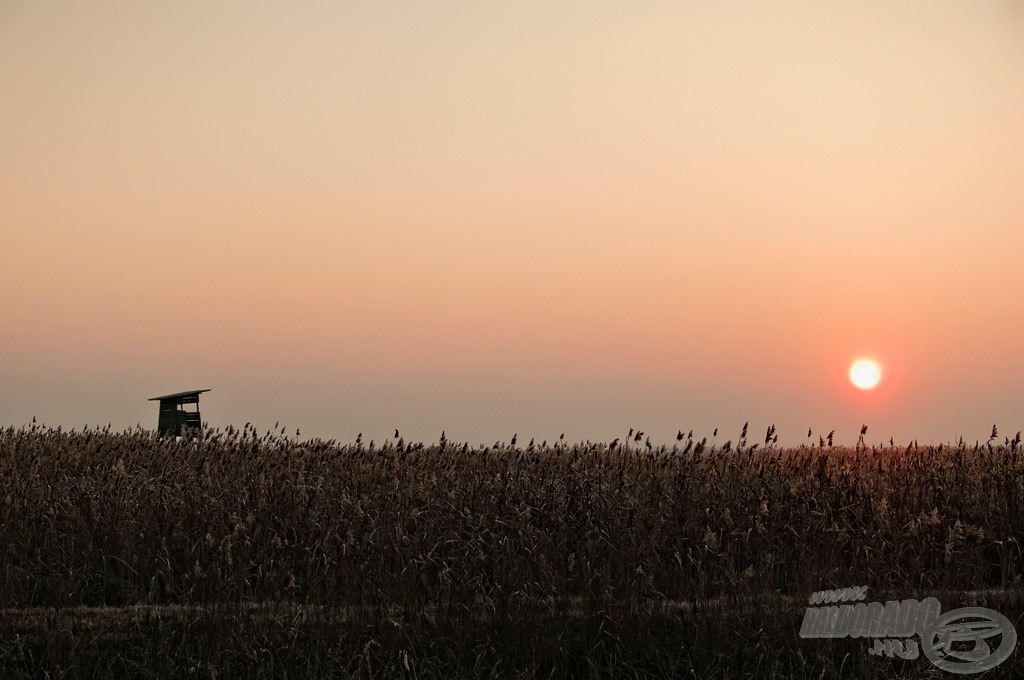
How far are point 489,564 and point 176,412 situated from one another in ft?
49.2

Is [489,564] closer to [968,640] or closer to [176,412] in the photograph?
[968,640]

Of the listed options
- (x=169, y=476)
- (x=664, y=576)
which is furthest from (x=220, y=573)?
(x=664, y=576)

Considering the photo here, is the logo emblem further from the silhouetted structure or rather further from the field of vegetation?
the silhouetted structure

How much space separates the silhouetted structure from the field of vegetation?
34.0ft

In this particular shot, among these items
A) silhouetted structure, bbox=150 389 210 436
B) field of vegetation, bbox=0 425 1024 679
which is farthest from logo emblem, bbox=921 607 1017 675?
silhouetted structure, bbox=150 389 210 436

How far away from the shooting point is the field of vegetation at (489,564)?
6.61 meters

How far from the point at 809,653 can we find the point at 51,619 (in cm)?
553

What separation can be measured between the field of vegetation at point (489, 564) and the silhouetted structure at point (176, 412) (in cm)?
1037

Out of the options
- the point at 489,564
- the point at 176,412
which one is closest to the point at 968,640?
the point at 489,564

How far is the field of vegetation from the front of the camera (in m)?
6.61

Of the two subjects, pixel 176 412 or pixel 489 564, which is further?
pixel 176 412

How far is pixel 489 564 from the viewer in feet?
25.5

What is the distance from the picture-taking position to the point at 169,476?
33.3 ft

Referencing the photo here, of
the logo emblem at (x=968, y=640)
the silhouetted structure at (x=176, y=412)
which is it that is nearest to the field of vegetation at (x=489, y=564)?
the logo emblem at (x=968, y=640)
